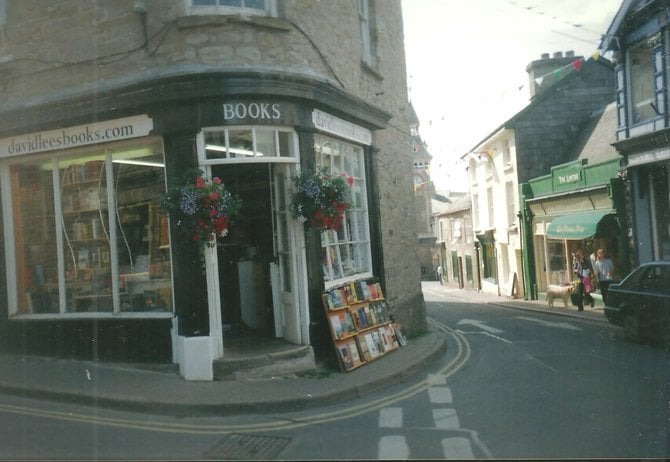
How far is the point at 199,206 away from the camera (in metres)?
7.32

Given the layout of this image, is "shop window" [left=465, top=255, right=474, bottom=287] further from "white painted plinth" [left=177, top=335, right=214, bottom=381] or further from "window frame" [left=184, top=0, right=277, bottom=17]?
"white painted plinth" [left=177, top=335, right=214, bottom=381]

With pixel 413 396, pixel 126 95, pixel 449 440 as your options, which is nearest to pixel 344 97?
pixel 126 95

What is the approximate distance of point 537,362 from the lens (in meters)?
9.30

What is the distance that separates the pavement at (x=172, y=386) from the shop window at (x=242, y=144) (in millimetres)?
3044

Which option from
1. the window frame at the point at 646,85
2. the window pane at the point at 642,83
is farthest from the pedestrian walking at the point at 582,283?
the window pane at the point at 642,83

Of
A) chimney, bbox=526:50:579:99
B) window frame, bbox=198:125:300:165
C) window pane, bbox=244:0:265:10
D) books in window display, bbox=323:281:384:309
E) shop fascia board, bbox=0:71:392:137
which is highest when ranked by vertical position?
chimney, bbox=526:50:579:99

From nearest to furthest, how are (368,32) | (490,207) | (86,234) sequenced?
(86,234) < (368,32) < (490,207)

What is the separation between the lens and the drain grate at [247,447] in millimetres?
5207

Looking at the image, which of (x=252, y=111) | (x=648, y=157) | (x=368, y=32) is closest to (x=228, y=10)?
(x=252, y=111)

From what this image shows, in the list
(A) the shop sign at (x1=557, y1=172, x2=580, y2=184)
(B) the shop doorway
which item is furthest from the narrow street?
(A) the shop sign at (x1=557, y1=172, x2=580, y2=184)

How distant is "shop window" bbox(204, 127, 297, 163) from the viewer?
7965mm

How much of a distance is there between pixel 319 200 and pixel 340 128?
207 cm

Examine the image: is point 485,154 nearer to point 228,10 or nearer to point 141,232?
point 228,10

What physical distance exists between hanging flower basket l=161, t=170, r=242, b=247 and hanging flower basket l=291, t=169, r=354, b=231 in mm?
1034
